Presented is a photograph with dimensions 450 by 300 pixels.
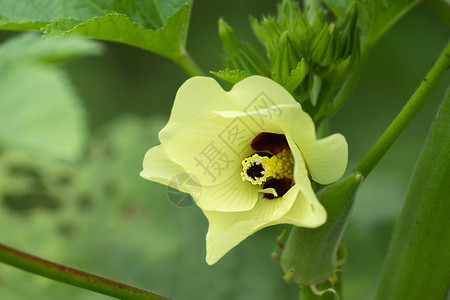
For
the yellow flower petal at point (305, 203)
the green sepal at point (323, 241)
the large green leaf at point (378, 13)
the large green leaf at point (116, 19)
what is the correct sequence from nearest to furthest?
the yellow flower petal at point (305, 203) → the green sepal at point (323, 241) → the large green leaf at point (116, 19) → the large green leaf at point (378, 13)

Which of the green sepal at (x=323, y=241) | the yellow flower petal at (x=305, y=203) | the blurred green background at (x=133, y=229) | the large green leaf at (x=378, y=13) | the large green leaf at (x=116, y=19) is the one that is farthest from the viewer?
the blurred green background at (x=133, y=229)

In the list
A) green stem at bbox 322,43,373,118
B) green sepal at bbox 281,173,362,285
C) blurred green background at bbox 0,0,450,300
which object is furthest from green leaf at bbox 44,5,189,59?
blurred green background at bbox 0,0,450,300

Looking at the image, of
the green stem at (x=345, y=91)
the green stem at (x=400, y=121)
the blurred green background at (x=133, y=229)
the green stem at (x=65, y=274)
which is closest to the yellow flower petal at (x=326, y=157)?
the green stem at (x=400, y=121)

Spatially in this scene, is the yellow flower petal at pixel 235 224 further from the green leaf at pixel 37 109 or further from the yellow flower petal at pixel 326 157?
the green leaf at pixel 37 109

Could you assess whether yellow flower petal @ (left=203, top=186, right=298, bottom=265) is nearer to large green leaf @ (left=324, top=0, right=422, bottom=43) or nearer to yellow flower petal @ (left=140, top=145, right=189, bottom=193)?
yellow flower petal @ (left=140, top=145, right=189, bottom=193)

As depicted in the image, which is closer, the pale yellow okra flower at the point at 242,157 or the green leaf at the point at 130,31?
the pale yellow okra flower at the point at 242,157

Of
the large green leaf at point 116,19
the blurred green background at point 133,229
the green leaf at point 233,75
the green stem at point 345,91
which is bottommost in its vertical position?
the blurred green background at point 133,229

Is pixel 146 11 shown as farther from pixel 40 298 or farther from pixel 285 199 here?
pixel 40 298
